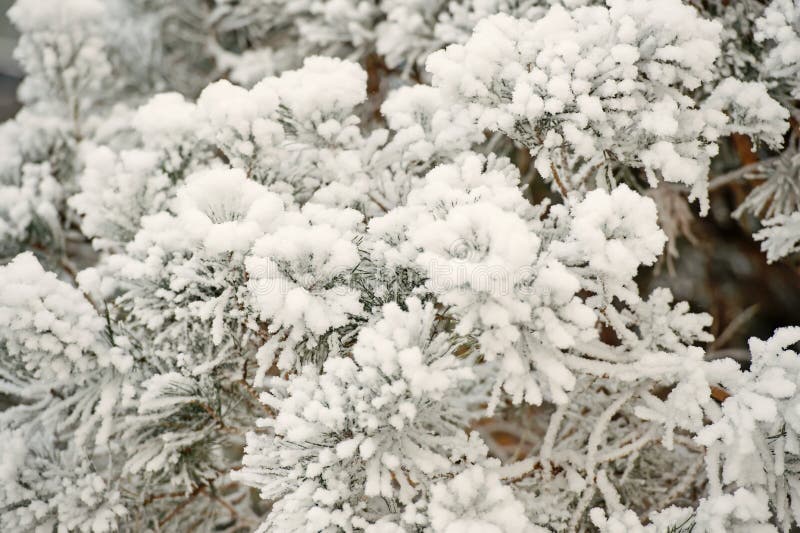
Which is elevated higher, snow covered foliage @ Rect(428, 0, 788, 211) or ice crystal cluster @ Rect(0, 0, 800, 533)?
snow covered foliage @ Rect(428, 0, 788, 211)

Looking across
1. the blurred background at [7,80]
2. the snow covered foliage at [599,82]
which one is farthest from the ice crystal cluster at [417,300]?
the blurred background at [7,80]

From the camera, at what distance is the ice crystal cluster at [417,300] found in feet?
3.74

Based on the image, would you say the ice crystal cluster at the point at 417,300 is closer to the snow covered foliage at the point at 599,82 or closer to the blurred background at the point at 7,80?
the snow covered foliage at the point at 599,82

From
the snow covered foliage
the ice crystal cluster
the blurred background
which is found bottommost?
the blurred background

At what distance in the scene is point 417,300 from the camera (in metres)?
1.16

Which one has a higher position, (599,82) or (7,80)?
(599,82)

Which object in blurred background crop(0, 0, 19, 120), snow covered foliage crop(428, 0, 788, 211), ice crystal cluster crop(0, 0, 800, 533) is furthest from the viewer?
blurred background crop(0, 0, 19, 120)

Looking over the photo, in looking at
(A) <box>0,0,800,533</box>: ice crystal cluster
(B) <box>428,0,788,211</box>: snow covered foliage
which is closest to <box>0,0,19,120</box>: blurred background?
(A) <box>0,0,800,533</box>: ice crystal cluster

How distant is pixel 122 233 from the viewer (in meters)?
1.83

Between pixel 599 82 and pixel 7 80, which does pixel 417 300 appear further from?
pixel 7 80

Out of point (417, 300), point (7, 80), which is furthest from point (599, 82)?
point (7, 80)

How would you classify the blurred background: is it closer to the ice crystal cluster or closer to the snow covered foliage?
the ice crystal cluster

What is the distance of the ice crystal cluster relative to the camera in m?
1.14

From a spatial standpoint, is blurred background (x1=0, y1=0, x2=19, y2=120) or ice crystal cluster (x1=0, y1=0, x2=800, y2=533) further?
blurred background (x1=0, y1=0, x2=19, y2=120)
